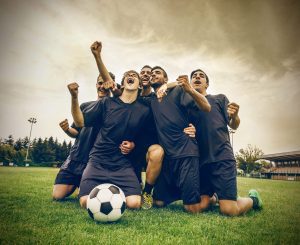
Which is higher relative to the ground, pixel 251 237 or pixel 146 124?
pixel 146 124

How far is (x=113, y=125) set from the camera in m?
4.82

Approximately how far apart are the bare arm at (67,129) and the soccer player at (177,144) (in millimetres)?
1941

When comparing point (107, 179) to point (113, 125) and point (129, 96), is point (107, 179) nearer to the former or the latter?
point (113, 125)

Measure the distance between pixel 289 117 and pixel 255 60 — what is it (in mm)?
2423

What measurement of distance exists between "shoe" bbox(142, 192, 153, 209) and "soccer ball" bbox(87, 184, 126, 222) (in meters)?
1.17

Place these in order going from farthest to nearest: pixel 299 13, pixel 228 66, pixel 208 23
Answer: pixel 228 66 → pixel 208 23 → pixel 299 13

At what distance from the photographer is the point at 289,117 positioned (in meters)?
8.63

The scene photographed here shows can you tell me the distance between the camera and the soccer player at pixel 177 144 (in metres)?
4.37

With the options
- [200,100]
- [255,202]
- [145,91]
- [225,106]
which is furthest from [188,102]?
[255,202]

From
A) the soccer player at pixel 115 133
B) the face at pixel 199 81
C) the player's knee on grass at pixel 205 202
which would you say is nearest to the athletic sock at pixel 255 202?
the player's knee on grass at pixel 205 202

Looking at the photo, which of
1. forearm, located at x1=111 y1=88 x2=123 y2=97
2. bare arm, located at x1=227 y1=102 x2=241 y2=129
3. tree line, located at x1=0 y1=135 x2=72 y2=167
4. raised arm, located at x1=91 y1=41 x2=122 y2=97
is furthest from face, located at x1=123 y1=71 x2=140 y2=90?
tree line, located at x1=0 y1=135 x2=72 y2=167

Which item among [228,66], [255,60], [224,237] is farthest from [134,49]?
[224,237]

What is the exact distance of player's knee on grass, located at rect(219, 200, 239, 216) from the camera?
13.8ft

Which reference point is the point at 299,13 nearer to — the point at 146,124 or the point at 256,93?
the point at 256,93
